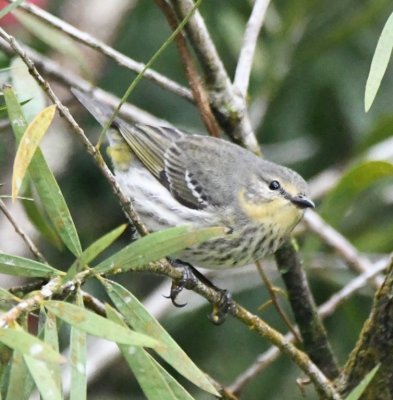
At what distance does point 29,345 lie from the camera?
148 cm

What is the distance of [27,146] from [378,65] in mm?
678

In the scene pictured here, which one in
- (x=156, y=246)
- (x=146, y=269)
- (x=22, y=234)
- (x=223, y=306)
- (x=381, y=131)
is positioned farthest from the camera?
(x=381, y=131)

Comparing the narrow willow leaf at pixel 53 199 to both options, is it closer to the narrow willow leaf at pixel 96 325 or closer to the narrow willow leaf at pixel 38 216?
the narrow willow leaf at pixel 96 325

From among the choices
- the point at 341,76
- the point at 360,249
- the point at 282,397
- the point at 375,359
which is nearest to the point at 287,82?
the point at 341,76

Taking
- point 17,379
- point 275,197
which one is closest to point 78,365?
point 17,379

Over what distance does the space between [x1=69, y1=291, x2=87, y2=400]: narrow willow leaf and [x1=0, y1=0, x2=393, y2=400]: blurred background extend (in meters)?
2.34

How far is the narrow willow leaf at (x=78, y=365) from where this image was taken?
1.64 meters

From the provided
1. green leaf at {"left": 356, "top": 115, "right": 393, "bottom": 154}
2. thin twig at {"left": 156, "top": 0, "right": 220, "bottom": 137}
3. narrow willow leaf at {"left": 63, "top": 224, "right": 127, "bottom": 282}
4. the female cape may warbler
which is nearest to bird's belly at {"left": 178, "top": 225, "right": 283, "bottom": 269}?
the female cape may warbler

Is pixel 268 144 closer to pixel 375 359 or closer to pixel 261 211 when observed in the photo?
pixel 261 211

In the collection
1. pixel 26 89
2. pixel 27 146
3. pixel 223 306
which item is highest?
pixel 26 89

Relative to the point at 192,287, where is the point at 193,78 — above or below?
above

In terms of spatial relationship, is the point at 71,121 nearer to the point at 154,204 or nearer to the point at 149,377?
the point at 149,377

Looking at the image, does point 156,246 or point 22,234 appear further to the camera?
point 22,234

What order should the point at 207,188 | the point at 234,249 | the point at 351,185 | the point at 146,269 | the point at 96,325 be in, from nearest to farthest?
the point at 96,325 → the point at 146,269 → the point at 234,249 → the point at 351,185 → the point at 207,188
